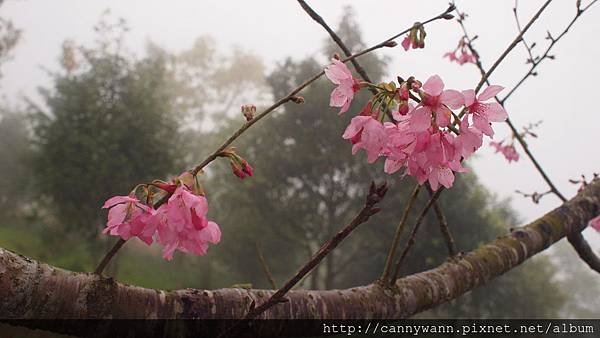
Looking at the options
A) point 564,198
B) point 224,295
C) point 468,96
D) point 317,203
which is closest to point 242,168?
point 224,295

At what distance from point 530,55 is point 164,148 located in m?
10.3

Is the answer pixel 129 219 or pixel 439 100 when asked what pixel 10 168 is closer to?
pixel 129 219

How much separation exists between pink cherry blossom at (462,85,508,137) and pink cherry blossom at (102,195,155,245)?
0.78 m

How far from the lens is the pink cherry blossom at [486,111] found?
0.99 m

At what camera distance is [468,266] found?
1591 millimetres

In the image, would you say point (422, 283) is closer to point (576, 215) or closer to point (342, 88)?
point (342, 88)

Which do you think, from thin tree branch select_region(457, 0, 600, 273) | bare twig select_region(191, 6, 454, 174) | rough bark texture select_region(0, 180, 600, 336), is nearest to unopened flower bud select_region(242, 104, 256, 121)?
bare twig select_region(191, 6, 454, 174)

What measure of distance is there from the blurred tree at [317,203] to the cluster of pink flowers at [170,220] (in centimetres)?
1231

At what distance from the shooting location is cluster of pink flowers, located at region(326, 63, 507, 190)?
922mm

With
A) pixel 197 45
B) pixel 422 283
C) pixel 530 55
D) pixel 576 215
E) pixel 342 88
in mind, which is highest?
pixel 197 45

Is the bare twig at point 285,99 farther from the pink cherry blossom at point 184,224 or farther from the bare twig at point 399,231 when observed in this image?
the bare twig at point 399,231

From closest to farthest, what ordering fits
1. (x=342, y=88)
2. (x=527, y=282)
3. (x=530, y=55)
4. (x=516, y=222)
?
1. (x=342, y=88)
2. (x=530, y=55)
3. (x=527, y=282)
4. (x=516, y=222)

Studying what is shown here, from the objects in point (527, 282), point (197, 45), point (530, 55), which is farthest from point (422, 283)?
point (197, 45)

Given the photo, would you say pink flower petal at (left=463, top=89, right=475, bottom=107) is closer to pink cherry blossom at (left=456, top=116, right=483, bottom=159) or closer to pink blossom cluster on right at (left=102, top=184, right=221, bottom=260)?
pink cherry blossom at (left=456, top=116, right=483, bottom=159)
